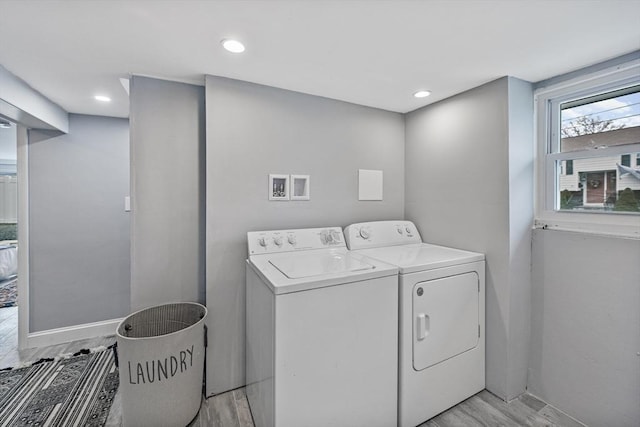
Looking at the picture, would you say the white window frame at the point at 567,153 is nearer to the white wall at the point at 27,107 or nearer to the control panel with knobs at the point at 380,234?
the control panel with knobs at the point at 380,234

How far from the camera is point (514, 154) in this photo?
1.81 m

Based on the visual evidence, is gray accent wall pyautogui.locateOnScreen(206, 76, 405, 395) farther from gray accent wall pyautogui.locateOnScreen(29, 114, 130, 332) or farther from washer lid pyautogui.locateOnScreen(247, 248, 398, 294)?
gray accent wall pyautogui.locateOnScreen(29, 114, 130, 332)

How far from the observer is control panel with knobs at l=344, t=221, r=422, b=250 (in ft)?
7.07

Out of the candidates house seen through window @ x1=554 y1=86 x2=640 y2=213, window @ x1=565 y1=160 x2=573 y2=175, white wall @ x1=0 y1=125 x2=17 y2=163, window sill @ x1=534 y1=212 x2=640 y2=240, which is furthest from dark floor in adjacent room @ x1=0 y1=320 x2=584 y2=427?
white wall @ x1=0 y1=125 x2=17 y2=163

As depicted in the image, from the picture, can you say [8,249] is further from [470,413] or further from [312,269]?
[470,413]

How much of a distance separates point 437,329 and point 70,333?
10.5 ft

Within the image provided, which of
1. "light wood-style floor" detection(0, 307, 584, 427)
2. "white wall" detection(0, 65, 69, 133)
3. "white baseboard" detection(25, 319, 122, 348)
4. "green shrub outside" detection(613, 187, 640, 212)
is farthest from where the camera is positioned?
"white baseboard" detection(25, 319, 122, 348)

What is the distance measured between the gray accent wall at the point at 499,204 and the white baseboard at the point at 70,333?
10.8 feet

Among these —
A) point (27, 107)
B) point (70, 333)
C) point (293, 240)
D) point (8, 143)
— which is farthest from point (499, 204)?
point (8, 143)

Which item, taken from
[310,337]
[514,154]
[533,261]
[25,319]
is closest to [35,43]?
[310,337]

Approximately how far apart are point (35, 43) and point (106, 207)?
5.47 ft

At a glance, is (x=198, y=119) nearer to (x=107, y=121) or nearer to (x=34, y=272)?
(x=107, y=121)

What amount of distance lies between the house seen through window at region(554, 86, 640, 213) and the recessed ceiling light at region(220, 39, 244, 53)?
2064 mm

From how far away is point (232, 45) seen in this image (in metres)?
1.47
